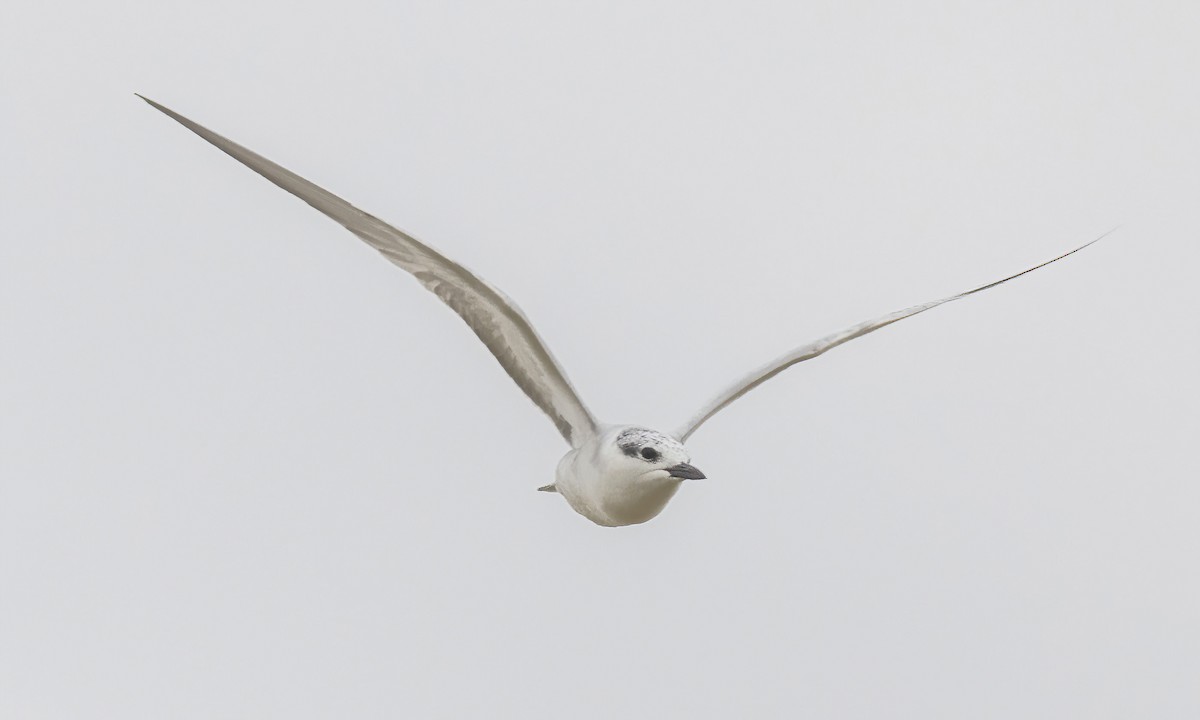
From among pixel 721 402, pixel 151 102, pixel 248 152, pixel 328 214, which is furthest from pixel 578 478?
pixel 151 102

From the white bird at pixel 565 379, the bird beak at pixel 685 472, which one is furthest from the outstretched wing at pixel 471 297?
the bird beak at pixel 685 472

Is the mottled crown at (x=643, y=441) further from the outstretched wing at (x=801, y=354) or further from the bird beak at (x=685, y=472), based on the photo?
the outstretched wing at (x=801, y=354)

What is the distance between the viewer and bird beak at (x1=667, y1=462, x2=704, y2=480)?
9383 millimetres

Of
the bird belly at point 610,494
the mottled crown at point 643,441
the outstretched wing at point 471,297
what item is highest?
the outstretched wing at point 471,297

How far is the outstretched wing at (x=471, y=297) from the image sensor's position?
29.0 ft

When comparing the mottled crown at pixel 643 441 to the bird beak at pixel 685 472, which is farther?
the mottled crown at pixel 643 441

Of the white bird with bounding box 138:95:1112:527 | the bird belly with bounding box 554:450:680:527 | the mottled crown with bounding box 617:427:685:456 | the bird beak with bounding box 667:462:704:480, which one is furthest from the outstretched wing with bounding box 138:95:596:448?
the bird beak with bounding box 667:462:704:480

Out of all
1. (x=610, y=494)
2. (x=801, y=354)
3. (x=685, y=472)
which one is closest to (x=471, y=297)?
(x=610, y=494)

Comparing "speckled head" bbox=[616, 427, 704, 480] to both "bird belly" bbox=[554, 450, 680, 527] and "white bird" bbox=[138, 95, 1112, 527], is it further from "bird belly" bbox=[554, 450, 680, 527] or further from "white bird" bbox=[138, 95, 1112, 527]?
"bird belly" bbox=[554, 450, 680, 527]

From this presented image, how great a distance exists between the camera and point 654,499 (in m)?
9.77

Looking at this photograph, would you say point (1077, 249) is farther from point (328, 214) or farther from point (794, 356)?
point (328, 214)

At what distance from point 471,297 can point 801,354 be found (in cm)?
264

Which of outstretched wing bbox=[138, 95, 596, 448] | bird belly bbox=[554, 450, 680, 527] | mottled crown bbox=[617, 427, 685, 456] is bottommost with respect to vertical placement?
bird belly bbox=[554, 450, 680, 527]

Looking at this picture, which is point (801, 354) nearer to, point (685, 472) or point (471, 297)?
point (685, 472)
